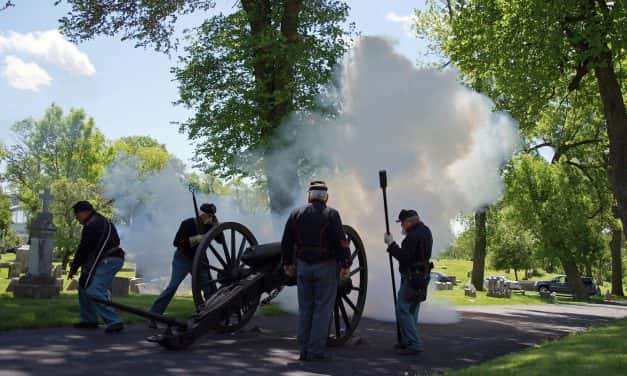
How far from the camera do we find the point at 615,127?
16.9 meters

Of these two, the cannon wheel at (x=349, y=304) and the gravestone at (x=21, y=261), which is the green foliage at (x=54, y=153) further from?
the cannon wheel at (x=349, y=304)

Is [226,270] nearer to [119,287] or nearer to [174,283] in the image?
[174,283]

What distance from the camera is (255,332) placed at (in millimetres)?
9062

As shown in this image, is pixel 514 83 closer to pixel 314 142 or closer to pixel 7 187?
pixel 314 142

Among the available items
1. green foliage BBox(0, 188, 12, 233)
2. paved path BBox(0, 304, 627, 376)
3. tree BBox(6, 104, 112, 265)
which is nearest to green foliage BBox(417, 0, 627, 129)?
paved path BBox(0, 304, 627, 376)

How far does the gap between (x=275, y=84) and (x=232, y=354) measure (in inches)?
417

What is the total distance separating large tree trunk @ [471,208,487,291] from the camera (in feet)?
102

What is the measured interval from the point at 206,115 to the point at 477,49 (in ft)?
27.3

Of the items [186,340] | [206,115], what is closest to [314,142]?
[206,115]

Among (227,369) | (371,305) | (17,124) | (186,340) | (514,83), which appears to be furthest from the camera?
(17,124)

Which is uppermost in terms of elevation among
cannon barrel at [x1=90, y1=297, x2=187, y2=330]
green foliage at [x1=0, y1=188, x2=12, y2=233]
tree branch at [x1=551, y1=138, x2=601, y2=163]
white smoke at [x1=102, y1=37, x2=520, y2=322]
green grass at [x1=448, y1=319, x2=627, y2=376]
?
tree branch at [x1=551, y1=138, x2=601, y2=163]

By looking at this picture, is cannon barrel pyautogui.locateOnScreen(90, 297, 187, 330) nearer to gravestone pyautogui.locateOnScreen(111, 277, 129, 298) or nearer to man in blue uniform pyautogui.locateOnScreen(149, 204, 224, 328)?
man in blue uniform pyautogui.locateOnScreen(149, 204, 224, 328)

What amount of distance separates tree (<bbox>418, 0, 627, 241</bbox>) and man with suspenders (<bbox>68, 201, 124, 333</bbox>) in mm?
12694

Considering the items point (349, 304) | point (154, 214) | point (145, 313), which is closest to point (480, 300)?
point (349, 304)
